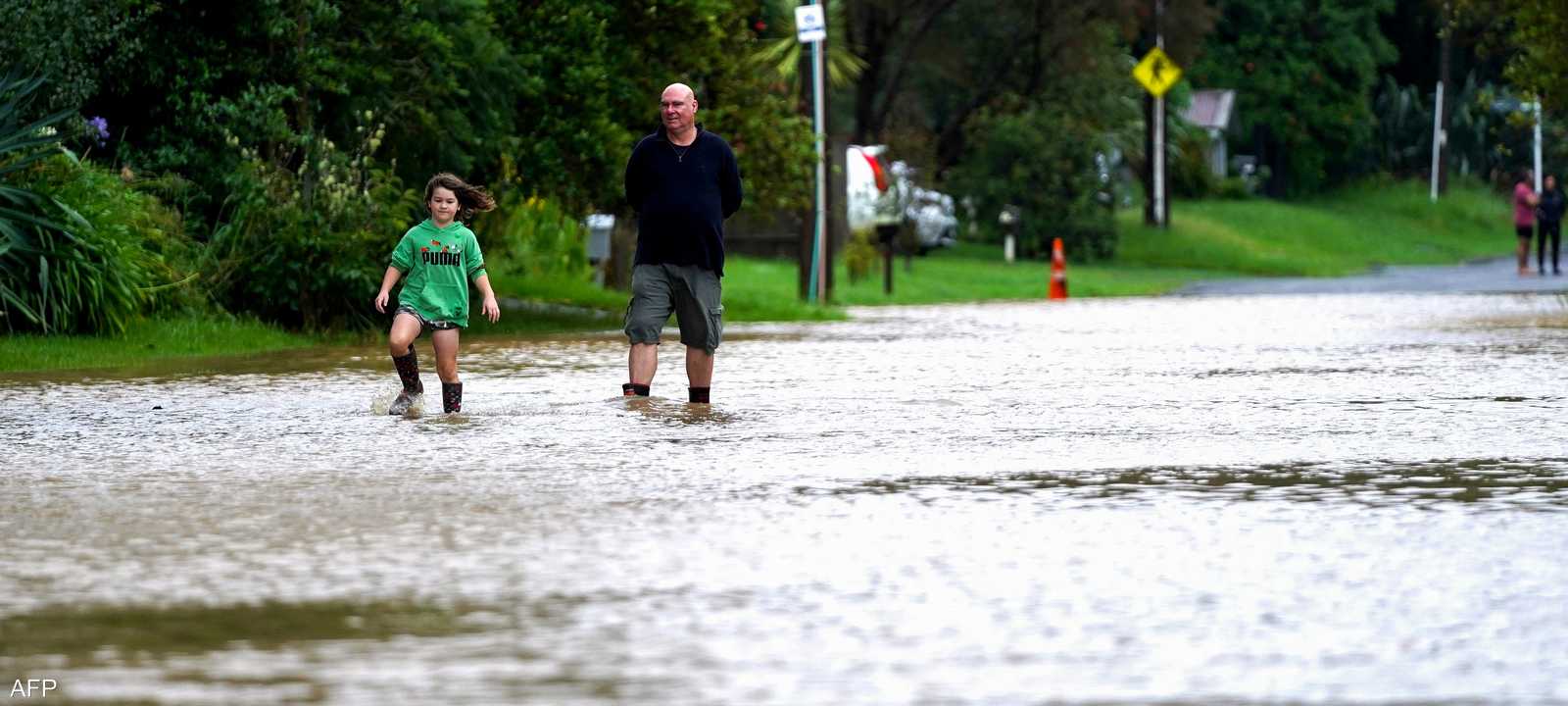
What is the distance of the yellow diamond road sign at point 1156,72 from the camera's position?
5400 cm

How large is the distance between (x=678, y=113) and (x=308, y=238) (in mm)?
8780

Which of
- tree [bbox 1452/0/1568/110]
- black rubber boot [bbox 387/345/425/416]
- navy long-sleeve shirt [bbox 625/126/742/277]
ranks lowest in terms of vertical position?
black rubber boot [bbox 387/345/425/416]

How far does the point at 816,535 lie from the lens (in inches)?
340

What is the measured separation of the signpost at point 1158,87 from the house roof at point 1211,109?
78.1 ft

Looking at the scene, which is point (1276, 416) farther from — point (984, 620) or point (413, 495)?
point (984, 620)

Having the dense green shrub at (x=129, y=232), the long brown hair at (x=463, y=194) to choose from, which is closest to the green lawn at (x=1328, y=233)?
the dense green shrub at (x=129, y=232)

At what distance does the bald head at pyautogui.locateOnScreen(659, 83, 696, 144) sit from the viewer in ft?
43.8

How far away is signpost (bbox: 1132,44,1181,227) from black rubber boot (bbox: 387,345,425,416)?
41627mm

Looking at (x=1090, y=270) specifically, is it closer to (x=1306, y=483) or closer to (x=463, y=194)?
(x=463, y=194)

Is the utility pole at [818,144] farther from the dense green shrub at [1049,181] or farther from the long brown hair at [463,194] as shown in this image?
the dense green shrub at [1049,181]

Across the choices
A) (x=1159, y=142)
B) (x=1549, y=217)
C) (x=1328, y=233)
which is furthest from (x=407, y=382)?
(x=1328, y=233)

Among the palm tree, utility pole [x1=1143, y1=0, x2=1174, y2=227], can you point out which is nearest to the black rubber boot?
the palm tree

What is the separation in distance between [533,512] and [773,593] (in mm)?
2072

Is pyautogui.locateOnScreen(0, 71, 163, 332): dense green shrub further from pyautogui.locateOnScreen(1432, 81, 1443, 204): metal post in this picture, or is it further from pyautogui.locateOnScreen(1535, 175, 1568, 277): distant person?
pyautogui.locateOnScreen(1432, 81, 1443, 204): metal post
